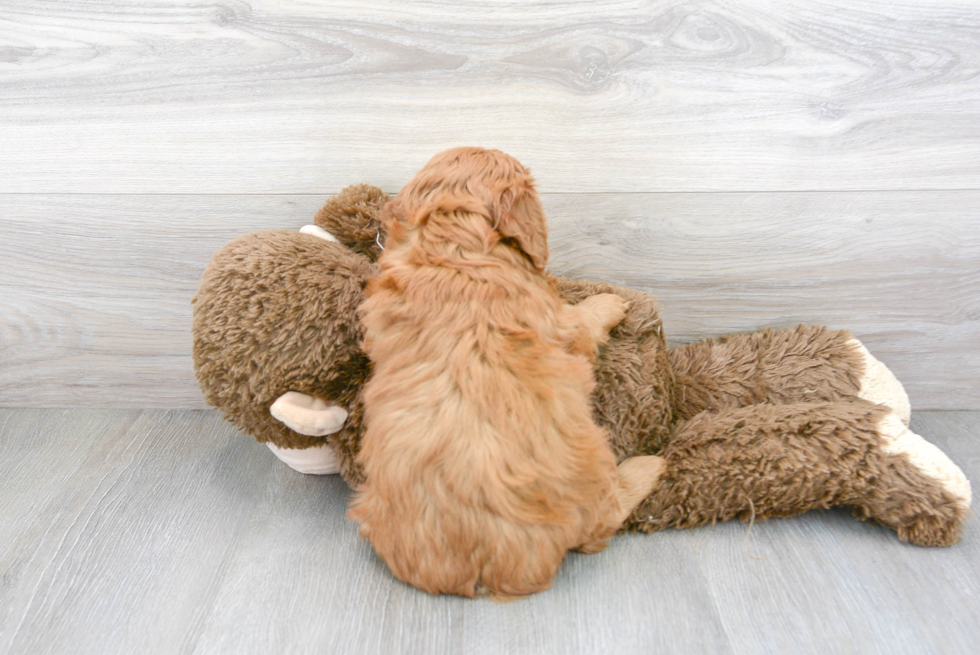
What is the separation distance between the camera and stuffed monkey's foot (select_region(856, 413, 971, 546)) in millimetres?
1165

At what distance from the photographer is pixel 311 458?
55.0 inches

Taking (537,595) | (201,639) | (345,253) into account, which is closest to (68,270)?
(345,253)

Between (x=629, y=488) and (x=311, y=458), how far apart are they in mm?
651

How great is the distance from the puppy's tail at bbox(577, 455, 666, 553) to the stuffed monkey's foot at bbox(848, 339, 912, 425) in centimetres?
50

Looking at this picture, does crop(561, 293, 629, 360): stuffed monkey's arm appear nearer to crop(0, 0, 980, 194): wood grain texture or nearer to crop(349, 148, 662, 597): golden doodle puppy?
crop(349, 148, 662, 597): golden doodle puppy

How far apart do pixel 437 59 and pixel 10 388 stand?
1409mm

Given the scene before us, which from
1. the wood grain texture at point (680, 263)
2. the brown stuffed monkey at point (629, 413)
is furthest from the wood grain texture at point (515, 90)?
the brown stuffed monkey at point (629, 413)

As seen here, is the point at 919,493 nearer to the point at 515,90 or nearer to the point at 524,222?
the point at 524,222

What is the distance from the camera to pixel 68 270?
1.60 meters

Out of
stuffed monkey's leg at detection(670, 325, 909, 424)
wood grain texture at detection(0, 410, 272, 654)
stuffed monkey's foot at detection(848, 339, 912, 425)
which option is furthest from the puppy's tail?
wood grain texture at detection(0, 410, 272, 654)

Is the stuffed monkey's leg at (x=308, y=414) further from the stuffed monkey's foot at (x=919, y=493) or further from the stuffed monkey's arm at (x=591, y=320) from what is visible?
the stuffed monkey's foot at (x=919, y=493)

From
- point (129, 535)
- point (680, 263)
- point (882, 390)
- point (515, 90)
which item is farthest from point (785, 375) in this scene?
point (129, 535)

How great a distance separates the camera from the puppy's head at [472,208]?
43.4 inches

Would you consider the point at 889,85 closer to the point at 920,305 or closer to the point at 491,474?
the point at 920,305
